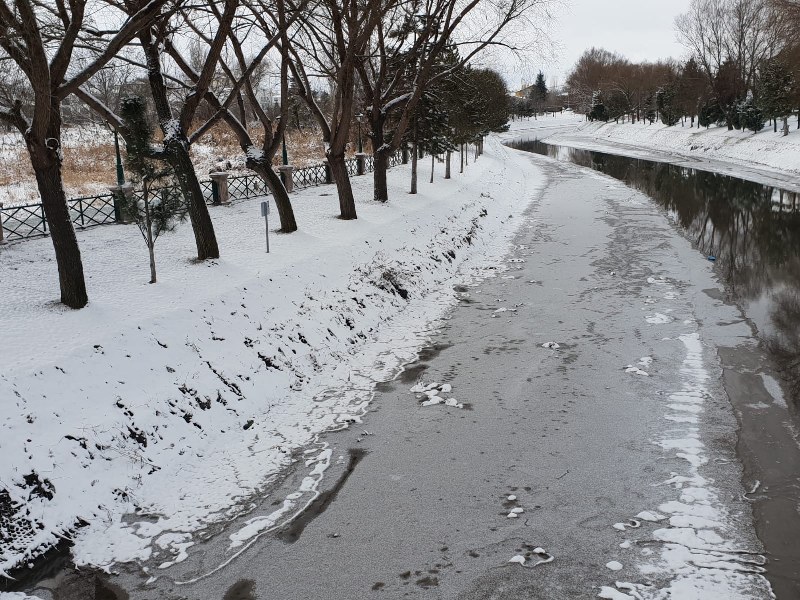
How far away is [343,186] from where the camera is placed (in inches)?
684

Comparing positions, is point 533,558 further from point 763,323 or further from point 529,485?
point 763,323

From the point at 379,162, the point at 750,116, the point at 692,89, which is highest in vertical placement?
the point at 692,89

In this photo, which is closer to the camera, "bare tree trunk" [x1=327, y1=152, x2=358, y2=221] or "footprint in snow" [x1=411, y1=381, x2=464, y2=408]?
"footprint in snow" [x1=411, y1=381, x2=464, y2=408]

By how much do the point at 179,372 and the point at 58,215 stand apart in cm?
299

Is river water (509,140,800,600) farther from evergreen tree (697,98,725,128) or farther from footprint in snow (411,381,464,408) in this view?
evergreen tree (697,98,725,128)

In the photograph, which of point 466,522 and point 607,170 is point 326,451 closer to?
point 466,522

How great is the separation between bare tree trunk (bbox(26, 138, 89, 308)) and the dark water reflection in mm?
10628

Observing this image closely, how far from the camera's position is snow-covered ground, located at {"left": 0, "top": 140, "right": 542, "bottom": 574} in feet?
20.5

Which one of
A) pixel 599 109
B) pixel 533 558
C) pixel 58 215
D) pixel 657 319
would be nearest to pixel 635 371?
pixel 657 319

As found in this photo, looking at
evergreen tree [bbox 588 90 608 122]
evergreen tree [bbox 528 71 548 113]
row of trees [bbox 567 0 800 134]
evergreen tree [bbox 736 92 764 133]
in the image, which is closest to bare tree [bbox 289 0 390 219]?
row of trees [bbox 567 0 800 134]

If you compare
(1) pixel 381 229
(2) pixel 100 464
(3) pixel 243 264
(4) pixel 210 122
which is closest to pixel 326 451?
(2) pixel 100 464

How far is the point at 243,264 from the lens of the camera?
1214cm

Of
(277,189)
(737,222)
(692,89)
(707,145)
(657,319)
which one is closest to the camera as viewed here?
(657,319)

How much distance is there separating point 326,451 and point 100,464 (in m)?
2.56
